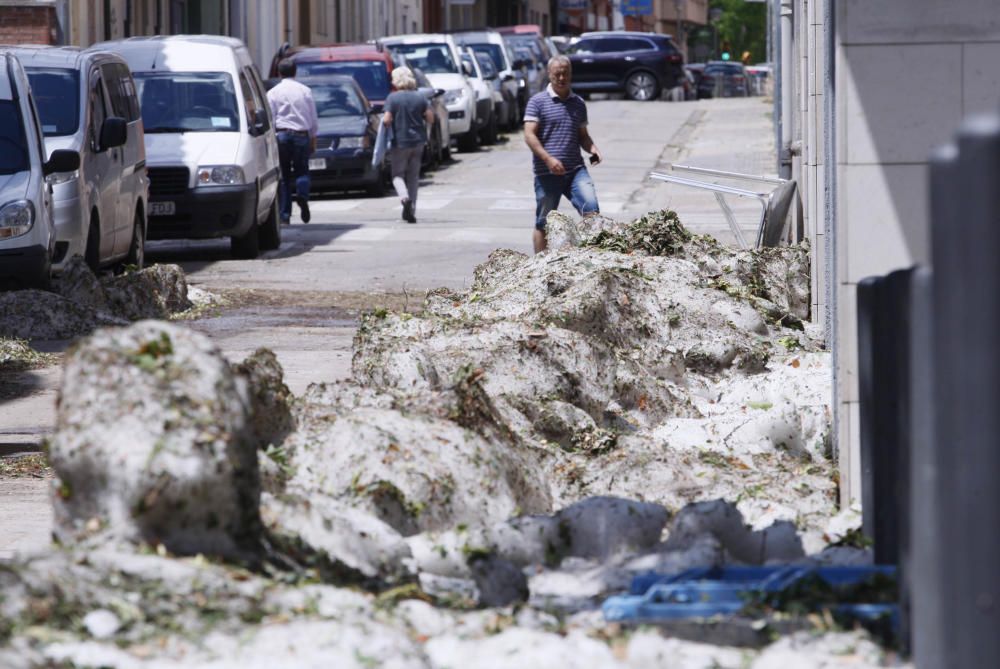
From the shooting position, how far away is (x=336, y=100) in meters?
25.3

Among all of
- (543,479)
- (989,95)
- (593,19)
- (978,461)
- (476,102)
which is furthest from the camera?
(593,19)

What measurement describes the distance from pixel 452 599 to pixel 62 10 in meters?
22.4

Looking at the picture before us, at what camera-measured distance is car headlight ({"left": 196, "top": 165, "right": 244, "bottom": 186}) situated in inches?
667

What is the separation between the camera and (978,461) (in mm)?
3006

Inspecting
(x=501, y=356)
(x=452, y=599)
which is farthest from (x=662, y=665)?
(x=501, y=356)

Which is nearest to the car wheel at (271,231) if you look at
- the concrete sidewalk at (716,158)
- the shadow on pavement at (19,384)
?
the concrete sidewalk at (716,158)

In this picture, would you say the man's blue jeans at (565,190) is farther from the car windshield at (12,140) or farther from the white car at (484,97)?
the white car at (484,97)

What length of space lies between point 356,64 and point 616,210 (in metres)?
8.40

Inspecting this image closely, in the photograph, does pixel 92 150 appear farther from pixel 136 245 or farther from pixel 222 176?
pixel 222 176

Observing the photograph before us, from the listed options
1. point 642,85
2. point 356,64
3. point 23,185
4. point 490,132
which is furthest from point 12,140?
point 642,85

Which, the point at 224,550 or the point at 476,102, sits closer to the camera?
the point at 224,550

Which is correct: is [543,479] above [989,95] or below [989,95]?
below

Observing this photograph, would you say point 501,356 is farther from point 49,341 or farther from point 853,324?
point 49,341

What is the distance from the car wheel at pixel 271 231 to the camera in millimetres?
18125
